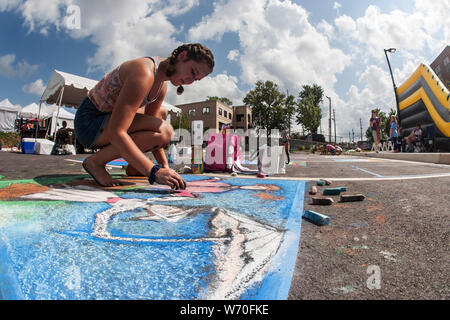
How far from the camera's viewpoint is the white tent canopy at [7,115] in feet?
65.9

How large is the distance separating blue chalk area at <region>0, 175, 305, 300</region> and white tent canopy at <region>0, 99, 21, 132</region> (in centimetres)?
2625

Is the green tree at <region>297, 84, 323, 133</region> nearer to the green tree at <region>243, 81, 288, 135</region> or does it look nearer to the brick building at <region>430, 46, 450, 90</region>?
the green tree at <region>243, 81, 288, 135</region>

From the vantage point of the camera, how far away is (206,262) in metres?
0.81

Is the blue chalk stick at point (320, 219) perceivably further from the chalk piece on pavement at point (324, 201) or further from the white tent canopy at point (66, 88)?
the white tent canopy at point (66, 88)

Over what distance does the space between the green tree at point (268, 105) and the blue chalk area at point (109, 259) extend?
40.5 meters

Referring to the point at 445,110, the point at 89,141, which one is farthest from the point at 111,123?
the point at 445,110

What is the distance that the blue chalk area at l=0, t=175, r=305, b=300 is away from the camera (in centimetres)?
65

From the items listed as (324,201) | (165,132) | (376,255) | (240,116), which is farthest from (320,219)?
(240,116)

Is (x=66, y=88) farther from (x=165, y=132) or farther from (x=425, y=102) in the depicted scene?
(x=425, y=102)

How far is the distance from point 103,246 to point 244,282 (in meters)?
0.58

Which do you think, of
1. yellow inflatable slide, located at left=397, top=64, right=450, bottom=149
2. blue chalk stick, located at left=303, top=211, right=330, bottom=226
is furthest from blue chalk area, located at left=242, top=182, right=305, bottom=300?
yellow inflatable slide, located at left=397, top=64, right=450, bottom=149

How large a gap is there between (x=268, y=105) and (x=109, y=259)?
42709mm

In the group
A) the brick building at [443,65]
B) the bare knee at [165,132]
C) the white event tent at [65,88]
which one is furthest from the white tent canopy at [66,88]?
the brick building at [443,65]

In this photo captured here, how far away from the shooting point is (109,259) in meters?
0.80
